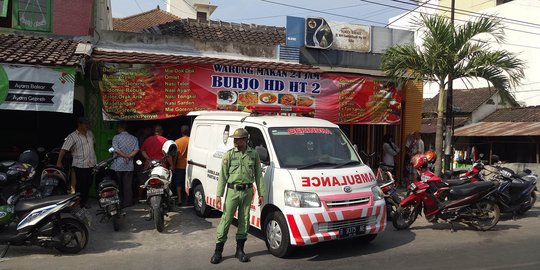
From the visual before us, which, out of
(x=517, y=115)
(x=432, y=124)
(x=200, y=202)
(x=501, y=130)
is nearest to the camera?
(x=200, y=202)

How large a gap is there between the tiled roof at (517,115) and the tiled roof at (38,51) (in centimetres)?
2197

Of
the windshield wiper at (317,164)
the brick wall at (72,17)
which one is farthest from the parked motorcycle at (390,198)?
the brick wall at (72,17)

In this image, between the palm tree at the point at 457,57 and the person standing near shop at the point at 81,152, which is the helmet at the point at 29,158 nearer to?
the person standing near shop at the point at 81,152

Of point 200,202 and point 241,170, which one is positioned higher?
point 241,170

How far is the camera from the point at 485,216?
7801 mm

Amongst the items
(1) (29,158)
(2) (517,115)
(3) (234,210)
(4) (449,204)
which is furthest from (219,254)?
(2) (517,115)

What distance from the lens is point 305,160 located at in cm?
641

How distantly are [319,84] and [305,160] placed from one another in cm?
541

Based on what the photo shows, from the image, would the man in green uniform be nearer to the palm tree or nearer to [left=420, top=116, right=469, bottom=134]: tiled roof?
the palm tree

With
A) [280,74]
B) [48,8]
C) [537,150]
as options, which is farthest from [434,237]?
[537,150]

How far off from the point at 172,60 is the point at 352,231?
6.14 meters

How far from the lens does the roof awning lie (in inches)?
742

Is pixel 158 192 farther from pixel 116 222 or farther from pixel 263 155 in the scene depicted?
pixel 263 155

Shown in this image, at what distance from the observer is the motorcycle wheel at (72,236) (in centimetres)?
603
